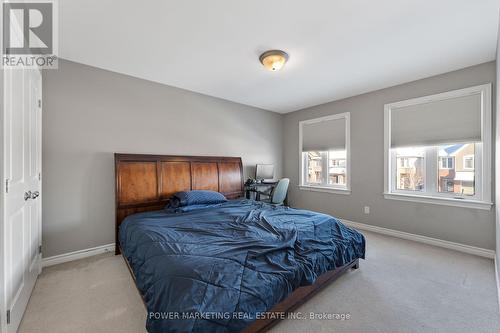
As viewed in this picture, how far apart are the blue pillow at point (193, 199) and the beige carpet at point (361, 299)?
0.95 m

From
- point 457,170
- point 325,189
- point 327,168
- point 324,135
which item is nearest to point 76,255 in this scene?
point 325,189

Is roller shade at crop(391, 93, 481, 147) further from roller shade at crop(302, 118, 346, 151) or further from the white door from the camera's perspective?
the white door

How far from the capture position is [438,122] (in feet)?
10.2

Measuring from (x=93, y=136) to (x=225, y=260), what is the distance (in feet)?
8.40

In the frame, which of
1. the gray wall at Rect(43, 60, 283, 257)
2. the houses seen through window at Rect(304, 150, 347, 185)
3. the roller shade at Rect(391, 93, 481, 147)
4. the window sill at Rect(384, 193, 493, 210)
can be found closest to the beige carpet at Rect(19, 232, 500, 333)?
the gray wall at Rect(43, 60, 283, 257)

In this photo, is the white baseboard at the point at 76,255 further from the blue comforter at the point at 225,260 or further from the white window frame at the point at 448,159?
the white window frame at the point at 448,159

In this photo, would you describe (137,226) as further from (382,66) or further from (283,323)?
(382,66)

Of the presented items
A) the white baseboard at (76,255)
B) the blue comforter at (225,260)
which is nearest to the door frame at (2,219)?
the blue comforter at (225,260)

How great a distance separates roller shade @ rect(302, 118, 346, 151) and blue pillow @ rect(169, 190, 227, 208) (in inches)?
100

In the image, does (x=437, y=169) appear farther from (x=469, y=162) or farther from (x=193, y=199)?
(x=193, y=199)

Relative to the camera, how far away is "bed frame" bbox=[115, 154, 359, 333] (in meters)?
2.89

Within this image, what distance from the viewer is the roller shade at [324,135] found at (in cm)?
425

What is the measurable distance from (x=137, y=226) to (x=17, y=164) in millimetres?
1085

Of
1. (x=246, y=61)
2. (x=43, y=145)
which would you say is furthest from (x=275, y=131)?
(x=43, y=145)
